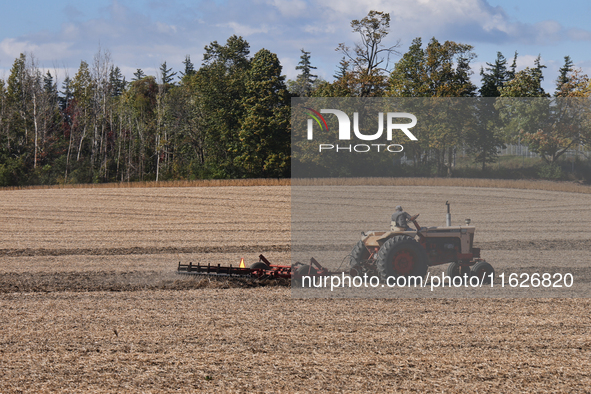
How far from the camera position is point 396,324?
7871 millimetres

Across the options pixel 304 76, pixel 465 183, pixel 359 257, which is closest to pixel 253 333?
pixel 359 257

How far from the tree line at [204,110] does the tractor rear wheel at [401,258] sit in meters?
21.5

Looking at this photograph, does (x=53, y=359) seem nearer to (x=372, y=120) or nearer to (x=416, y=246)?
(x=416, y=246)

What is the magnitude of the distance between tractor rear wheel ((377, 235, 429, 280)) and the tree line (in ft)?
70.6

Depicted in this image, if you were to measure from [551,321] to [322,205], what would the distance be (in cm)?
1750

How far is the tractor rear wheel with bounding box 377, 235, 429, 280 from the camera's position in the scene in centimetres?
901

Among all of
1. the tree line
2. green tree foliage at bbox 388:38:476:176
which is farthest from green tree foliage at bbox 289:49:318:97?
green tree foliage at bbox 388:38:476:176

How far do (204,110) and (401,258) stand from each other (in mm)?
44844

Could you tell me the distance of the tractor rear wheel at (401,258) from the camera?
29.6 ft

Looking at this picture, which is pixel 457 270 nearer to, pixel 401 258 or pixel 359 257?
pixel 401 258

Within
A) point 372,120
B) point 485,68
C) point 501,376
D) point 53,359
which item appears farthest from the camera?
Result: point 485,68

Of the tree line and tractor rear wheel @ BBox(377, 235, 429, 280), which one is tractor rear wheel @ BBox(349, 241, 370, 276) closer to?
tractor rear wheel @ BBox(377, 235, 429, 280)

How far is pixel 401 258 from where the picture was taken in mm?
9133

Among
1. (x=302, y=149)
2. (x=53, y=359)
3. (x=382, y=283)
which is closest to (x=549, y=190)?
(x=302, y=149)
